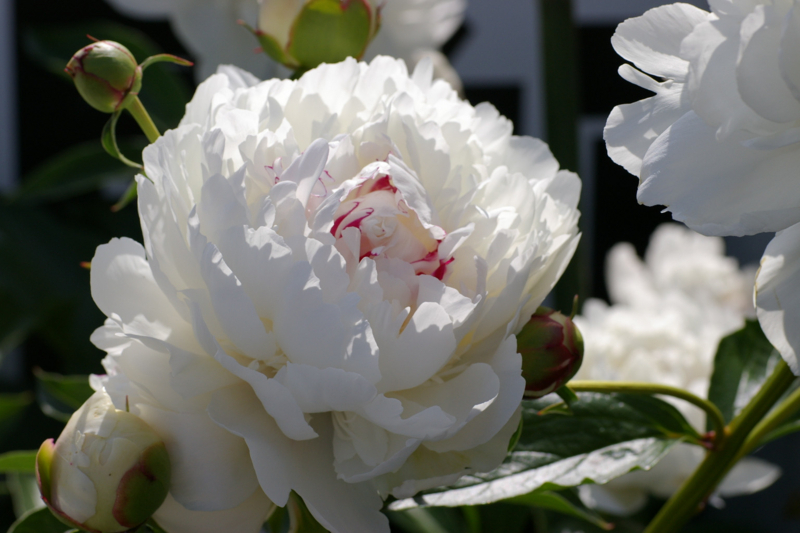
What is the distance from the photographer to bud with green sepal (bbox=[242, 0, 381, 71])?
0.34m

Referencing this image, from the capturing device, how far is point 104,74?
0.88 feet

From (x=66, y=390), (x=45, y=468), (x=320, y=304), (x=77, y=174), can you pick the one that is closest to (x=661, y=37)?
(x=320, y=304)

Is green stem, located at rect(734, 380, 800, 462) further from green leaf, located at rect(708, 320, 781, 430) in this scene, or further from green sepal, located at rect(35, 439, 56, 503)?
green sepal, located at rect(35, 439, 56, 503)

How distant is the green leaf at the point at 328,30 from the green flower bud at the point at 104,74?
0.10 m

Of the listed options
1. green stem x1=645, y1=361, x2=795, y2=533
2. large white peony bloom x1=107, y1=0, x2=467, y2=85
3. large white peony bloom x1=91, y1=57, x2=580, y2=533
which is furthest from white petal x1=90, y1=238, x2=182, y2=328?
large white peony bloom x1=107, y1=0, x2=467, y2=85

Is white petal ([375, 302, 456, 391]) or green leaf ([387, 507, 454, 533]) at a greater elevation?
white petal ([375, 302, 456, 391])

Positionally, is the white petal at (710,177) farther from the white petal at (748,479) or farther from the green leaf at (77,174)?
the green leaf at (77,174)

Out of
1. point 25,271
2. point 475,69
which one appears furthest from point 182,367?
point 475,69

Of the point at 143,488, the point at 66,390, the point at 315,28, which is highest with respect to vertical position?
the point at 315,28

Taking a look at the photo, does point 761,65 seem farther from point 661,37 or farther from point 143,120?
point 143,120

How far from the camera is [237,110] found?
0.25m

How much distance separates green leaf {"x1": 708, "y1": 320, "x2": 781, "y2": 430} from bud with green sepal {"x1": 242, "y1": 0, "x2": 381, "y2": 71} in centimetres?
25

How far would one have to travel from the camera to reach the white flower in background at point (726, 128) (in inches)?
7.9

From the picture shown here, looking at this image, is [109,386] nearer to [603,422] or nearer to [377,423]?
[377,423]
